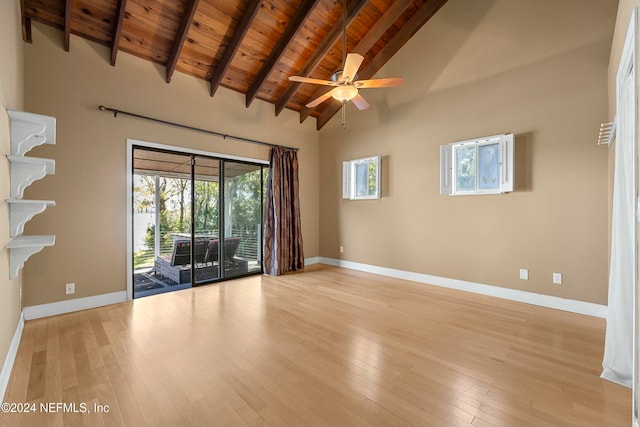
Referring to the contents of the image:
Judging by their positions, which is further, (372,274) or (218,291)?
(372,274)

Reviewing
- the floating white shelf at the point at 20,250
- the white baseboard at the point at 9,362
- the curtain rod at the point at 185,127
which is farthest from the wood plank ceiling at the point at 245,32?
the white baseboard at the point at 9,362

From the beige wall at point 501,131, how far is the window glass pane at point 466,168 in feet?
0.65

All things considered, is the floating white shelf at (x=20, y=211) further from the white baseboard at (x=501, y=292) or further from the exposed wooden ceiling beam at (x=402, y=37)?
the exposed wooden ceiling beam at (x=402, y=37)

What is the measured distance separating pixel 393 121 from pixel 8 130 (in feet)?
15.3

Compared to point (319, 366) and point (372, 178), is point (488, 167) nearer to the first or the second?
point (372, 178)

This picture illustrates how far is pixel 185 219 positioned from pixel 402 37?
467 centimetres

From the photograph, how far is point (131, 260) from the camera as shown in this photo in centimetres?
378

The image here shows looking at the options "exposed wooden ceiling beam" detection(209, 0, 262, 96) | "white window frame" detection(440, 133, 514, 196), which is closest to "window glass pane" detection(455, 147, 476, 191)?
"white window frame" detection(440, 133, 514, 196)

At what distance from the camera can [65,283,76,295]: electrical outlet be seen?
11.0 feet

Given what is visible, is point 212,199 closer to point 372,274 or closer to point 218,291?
point 218,291

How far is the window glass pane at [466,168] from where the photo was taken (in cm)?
400

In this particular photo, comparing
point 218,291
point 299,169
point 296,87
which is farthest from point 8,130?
point 299,169

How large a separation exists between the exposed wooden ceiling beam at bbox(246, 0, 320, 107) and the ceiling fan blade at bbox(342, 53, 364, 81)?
50.8 inches

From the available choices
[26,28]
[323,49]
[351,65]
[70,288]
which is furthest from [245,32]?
[70,288]
